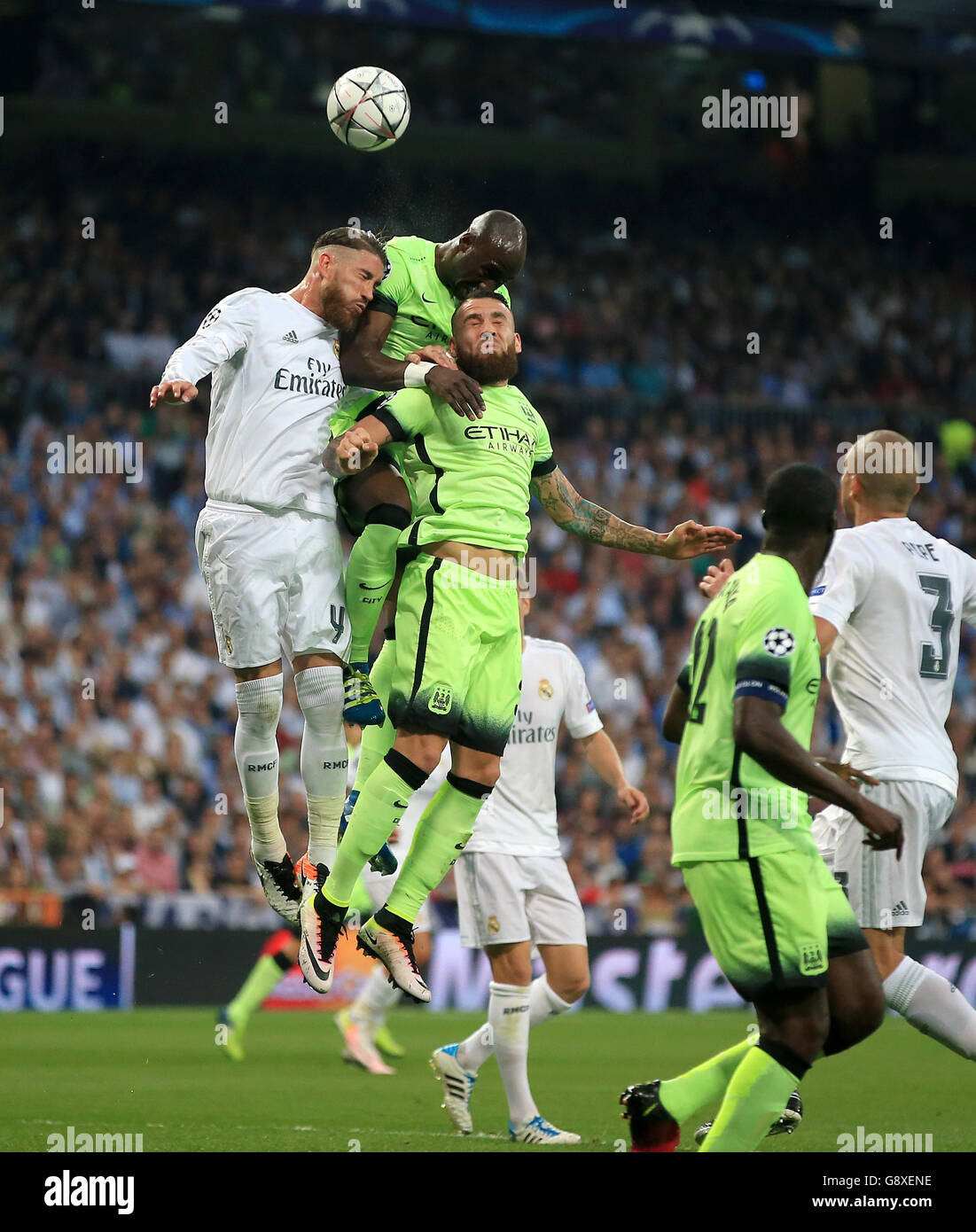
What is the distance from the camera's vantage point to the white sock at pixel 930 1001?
700 cm

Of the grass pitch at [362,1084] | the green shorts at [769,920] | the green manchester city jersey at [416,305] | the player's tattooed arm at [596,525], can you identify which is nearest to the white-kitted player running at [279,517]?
the green manchester city jersey at [416,305]

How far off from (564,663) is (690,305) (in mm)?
13264

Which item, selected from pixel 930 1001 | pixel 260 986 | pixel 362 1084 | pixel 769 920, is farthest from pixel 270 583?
pixel 260 986

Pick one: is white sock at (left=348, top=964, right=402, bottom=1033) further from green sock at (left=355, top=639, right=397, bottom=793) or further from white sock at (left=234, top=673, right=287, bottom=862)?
green sock at (left=355, top=639, right=397, bottom=793)

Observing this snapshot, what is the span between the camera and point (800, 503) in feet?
18.8

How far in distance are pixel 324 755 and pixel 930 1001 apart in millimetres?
2752

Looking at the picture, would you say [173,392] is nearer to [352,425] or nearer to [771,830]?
[352,425]

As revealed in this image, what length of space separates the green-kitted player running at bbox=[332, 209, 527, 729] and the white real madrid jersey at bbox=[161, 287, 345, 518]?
0.39ft

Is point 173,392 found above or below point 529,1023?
above

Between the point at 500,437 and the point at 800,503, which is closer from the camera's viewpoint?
the point at 800,503

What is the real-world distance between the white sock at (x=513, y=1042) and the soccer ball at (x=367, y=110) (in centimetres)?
422

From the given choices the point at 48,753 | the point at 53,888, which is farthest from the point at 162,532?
the point at 53,888

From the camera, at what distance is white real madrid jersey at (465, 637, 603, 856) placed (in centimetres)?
929

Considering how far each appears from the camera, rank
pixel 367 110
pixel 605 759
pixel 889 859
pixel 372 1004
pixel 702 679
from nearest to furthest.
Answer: pixel 702 679 → pixel 889 859 → pixel 367 110 → pixel 605 759 → pixel 372 1004
